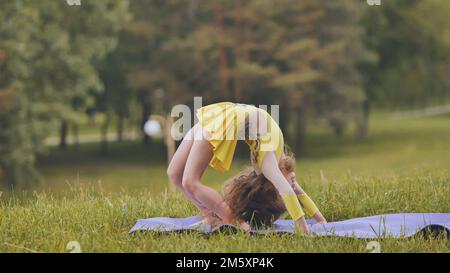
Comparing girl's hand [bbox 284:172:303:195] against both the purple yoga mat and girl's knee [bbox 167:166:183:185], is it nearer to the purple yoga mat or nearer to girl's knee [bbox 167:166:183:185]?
the purple yoga mat

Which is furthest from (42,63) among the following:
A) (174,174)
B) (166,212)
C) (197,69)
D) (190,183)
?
(190,183)

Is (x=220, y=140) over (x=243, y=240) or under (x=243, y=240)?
over

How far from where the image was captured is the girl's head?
517 centimetres

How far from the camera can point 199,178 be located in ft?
16.3

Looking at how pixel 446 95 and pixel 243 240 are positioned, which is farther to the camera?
pixel 446 95

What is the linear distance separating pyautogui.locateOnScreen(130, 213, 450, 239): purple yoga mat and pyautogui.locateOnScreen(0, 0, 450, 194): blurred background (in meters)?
15.3

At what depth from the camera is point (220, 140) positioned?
193 inches

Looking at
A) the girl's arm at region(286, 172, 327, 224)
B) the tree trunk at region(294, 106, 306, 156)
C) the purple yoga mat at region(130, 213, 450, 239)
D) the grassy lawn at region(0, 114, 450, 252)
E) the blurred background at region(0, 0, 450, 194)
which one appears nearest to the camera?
the grassy lawn at region(0, 114, 450, 252)

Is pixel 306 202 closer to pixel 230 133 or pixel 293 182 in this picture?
pixel 293 182

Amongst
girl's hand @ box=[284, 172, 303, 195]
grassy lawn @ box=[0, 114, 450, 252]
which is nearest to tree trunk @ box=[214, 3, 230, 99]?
grassy lawn @ box=[0, 114, 450, 252]

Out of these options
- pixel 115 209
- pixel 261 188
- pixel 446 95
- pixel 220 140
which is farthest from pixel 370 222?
pixel 446 95

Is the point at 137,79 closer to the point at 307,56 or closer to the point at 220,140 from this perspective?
the point at 307,56

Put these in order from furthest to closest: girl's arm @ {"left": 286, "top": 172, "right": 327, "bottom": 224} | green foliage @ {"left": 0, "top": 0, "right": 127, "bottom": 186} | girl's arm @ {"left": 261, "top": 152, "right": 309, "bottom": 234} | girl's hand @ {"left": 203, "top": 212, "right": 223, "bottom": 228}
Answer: green foliage @ {"left": 0, "top": 0, "right": 127, "bottom": 186} → girl's arm @ {"left": 286, "top": 172, "right": 327, "bottom": 224} → girl's hand @ {"left": 203, "top": 212, "right": 223, "bottom": 228} → girl's arm @ {"left": 261, "top": 152, "right": 309, "bottom": 234}
